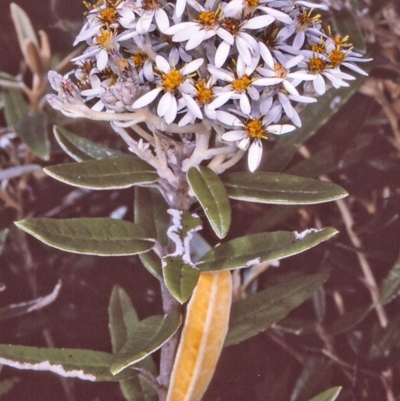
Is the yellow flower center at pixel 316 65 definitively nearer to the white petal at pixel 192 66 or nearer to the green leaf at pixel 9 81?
the white petal at pixel 192 66

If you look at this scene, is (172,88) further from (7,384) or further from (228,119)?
(7,384)

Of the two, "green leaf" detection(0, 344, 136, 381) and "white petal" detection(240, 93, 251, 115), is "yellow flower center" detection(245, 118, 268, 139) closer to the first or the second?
"white petal" detection(240, 93, 251, 115)

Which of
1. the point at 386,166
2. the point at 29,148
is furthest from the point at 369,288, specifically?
the point at 29,148

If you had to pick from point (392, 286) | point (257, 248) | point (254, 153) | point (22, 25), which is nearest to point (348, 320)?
point (392, 286)

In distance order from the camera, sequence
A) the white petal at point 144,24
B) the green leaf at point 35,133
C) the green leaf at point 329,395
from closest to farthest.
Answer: the white petal at point 144,24 → the green leaf at point 329,395 → the green leaf at point 35,133

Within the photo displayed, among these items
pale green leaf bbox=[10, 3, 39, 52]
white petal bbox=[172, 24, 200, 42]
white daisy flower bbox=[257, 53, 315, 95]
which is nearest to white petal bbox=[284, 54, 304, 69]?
white daisy flower bbox=[257, 53, 315, 95]

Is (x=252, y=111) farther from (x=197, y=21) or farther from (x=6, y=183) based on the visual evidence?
(x=6, y=183)

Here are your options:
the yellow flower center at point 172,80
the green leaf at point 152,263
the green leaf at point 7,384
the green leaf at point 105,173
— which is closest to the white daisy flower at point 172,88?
the yellow flower center at point 172,80
